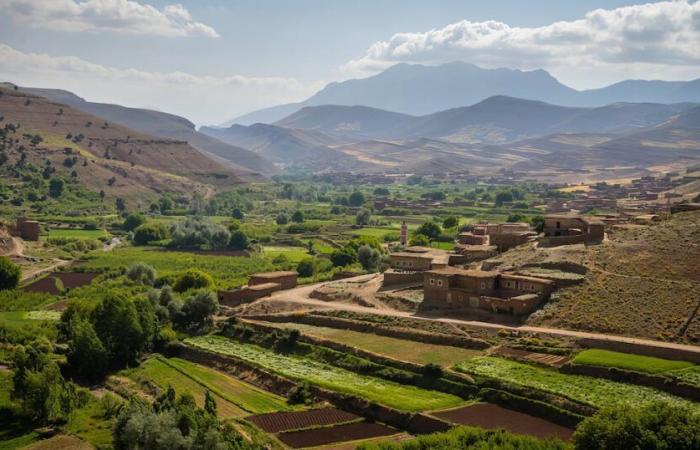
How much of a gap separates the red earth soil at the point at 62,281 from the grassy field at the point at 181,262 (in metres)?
2.26

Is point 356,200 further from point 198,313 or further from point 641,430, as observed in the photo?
point 641,430

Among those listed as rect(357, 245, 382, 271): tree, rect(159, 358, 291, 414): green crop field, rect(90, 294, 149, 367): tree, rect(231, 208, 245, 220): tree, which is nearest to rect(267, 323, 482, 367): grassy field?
rect(159, 358, 291, 414): green crop field

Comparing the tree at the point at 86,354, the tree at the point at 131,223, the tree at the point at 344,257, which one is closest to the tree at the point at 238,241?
the tree at the point at 344,257

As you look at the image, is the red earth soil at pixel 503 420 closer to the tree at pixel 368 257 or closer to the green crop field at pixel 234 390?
the green crop field at pixel 234 390

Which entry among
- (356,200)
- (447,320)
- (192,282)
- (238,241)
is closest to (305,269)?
(192,282)

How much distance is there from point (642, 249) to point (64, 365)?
130 ft

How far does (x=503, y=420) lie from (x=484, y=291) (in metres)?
17.2

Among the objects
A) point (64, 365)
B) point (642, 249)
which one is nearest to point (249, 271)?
point (64, 365)

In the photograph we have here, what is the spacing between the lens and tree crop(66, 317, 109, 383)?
46.1 m

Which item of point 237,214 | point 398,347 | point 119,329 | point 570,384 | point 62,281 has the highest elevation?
point 570,384

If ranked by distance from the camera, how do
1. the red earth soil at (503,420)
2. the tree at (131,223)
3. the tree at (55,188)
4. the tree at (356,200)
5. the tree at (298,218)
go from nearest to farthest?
1. the red earth soil at (503,420)
2. the tree at (131,223)
3. the tree at (298,218)
4. the tree at (55,188)
5. the tree at (356,200)

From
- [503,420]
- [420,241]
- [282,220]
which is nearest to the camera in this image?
[503,420]

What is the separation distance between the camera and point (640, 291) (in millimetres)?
49094

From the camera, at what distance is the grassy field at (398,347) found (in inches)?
1768
